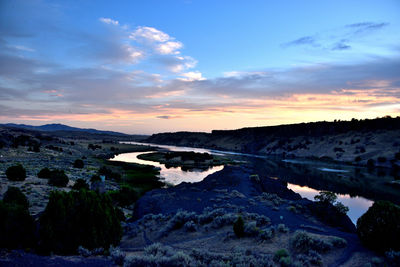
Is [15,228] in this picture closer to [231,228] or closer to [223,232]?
[223,232]

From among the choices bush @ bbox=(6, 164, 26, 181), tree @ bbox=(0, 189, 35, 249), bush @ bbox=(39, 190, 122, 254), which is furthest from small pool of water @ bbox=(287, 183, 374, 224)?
bush @ bbox=(6, 164, 26, 181)

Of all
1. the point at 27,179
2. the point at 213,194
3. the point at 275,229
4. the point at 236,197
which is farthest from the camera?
the point at 27,179

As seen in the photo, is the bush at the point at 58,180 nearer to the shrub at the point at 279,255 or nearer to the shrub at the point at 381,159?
the shrub at the point at 279,255

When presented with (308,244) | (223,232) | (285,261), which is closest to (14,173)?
(223,232)

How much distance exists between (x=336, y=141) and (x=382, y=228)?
105100 mm

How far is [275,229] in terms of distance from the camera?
1452 centimetres

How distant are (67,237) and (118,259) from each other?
10.6 ft

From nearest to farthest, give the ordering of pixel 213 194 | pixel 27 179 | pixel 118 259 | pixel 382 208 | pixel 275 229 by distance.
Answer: pixel 118 259 → pixel 382 208 → pixel 275 229 → pixel 213 194 → pixel 27 179

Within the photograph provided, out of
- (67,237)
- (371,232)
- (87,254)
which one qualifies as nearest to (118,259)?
(87,254)

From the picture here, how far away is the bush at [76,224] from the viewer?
11438 mm

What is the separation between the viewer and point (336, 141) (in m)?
106

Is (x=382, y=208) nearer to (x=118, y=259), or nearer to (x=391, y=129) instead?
(x=118, y=259)

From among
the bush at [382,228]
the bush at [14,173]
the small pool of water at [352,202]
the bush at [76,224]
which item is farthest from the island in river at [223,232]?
the small pool of water at [352,202]

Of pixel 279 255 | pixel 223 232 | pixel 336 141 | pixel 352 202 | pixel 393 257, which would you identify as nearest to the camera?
pixel 393 257
